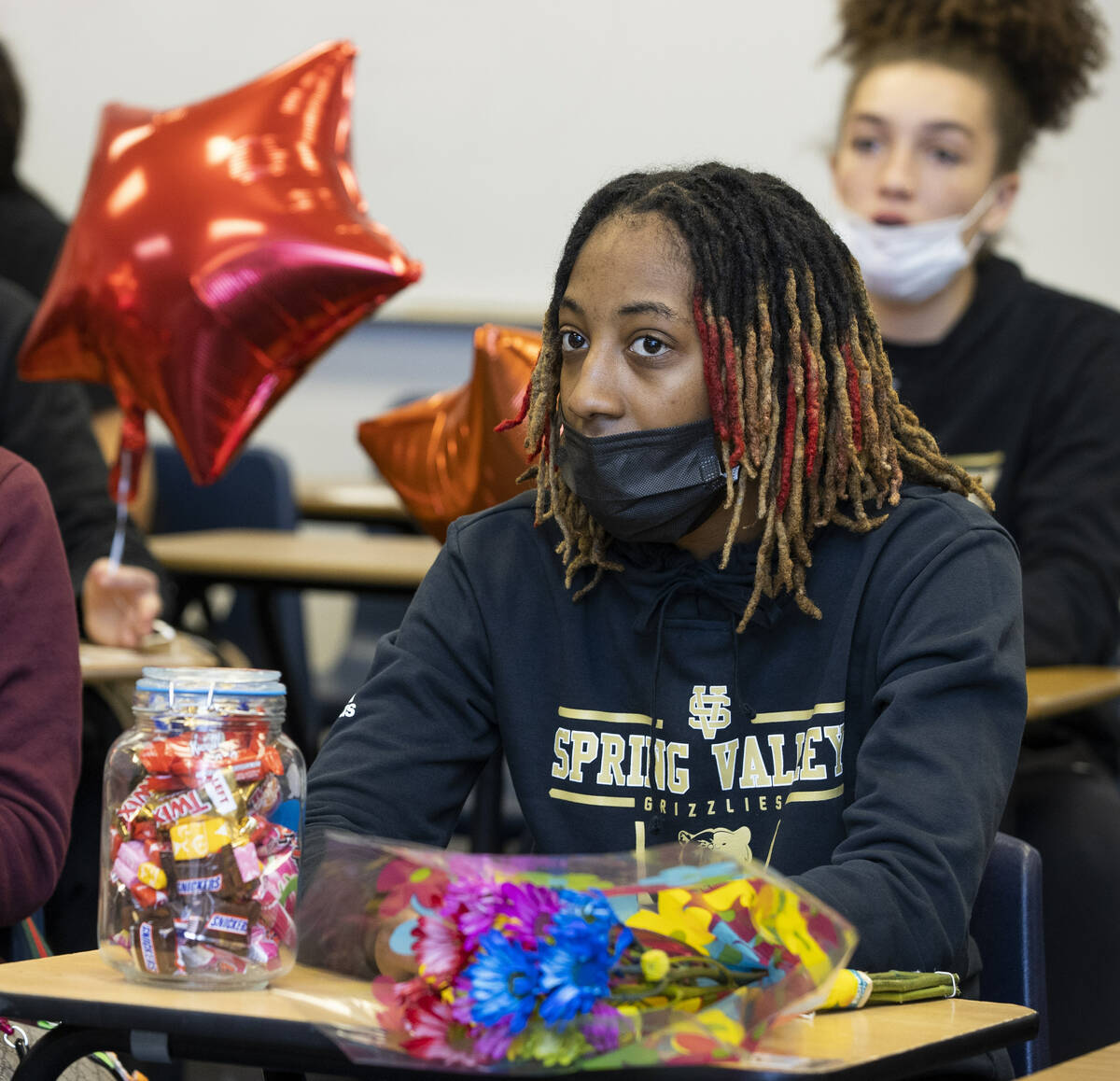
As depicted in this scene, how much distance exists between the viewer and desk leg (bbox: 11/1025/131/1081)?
3.17 ft

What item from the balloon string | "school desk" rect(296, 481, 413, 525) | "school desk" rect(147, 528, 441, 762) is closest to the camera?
the balloon string

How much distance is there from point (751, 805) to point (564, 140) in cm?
383

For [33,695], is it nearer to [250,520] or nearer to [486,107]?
[250,520]

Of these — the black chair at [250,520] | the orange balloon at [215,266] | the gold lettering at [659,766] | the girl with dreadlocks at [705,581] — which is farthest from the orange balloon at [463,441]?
the black chair at [250,520]

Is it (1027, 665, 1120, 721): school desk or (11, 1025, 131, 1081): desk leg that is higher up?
(1027, 665, 1120, 721): school desk

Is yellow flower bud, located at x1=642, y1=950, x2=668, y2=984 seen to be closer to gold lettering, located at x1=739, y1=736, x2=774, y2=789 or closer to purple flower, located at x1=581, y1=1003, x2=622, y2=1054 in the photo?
purple flower, located at x1=581, y1=1003, x2=622, y2=1054

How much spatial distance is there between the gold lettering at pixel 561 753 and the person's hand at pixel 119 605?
959mm

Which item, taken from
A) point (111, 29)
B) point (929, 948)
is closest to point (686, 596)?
point (929, 948)

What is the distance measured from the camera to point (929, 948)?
111cm

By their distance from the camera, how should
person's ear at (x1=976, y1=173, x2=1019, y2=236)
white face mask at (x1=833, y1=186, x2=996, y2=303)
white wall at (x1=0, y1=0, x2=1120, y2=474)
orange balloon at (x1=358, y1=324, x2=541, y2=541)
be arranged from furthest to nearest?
white wall at (x1=0, y1=0, x2=1120, y2=474) → person's ear at (x1=976, y1=173, x2=1019, y2=236) → white face mask at (x1=833, y1=186, x2=996, y2=303) → orange balloon at (x1=358, y1=324, x2=541, y2=541)

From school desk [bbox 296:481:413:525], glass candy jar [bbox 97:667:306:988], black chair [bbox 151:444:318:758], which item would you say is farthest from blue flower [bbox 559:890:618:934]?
school desk [bbox 296:481:413:525]

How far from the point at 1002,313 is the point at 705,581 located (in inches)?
57.0

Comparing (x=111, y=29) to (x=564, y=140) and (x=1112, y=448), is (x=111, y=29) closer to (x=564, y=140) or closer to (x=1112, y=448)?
(x=564, y=140)

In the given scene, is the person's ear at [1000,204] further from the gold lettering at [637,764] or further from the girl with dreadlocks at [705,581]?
the gold lettering at [637,764]
